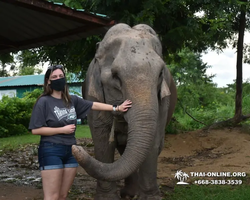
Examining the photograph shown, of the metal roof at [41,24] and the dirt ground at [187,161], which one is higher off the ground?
the metal roof at [41,24]

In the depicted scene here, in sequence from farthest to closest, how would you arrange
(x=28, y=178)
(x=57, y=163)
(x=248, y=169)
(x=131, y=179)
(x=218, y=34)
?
(x=218, y=34)
(x=248, y=169)
(x=28, y=178)
(x=131, y=179)
(x=57, y=163)

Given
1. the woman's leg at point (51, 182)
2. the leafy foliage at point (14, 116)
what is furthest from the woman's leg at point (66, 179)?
the leafy foliage at point (14, 116)

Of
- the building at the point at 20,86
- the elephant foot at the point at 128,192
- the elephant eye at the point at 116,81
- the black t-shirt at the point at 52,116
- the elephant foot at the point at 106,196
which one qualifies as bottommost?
the elephant foot at the point at 128,192

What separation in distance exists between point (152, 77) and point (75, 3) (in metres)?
4.14

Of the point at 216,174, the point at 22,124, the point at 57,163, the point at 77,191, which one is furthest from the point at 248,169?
the point at 22,124

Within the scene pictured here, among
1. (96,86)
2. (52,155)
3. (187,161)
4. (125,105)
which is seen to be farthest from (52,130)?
(187,161)

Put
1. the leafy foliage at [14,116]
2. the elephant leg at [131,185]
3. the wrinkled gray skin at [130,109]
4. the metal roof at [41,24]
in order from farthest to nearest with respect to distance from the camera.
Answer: the leafy foliage at [14,116] → the elephant leg at [131,185] → the metal roof at [41,24] → the wrinkled gray skin at [130,109]

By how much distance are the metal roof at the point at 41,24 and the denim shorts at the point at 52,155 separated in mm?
2319

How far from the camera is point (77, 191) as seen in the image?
6773 mm

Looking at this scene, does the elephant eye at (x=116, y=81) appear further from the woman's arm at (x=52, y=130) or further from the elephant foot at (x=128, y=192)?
the elephant foot at (x=128, y=192)

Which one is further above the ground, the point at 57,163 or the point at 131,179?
the point at 57,163

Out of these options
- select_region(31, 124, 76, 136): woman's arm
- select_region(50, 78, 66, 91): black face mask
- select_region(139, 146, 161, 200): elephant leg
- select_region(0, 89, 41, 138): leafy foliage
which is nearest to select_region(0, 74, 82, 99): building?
select_region(0, 89, 41, 138): leafy foliage

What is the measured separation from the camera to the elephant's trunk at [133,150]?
3.97m

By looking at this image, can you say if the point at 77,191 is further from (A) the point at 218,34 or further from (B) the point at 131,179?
(A) the point at 218,34
